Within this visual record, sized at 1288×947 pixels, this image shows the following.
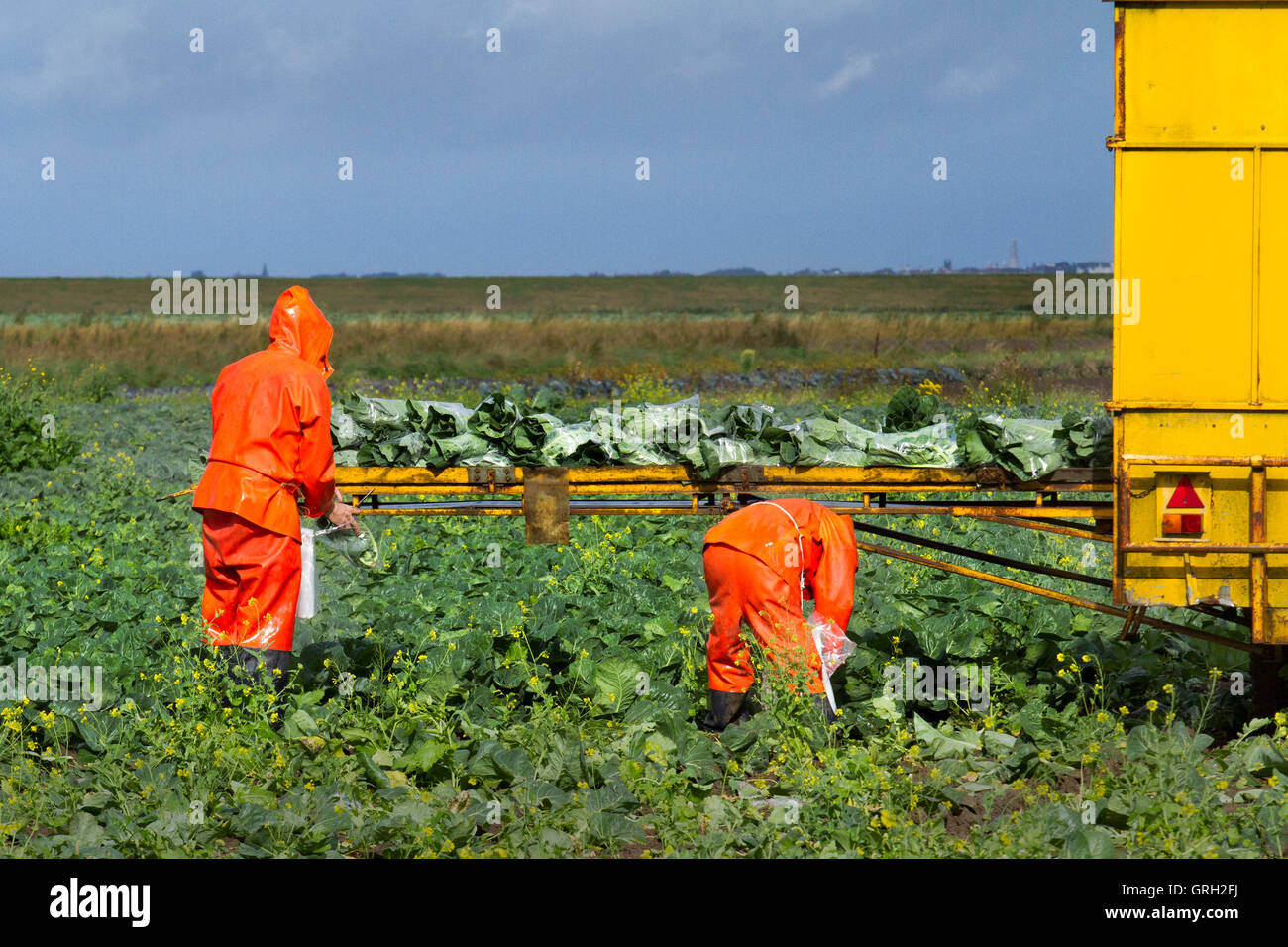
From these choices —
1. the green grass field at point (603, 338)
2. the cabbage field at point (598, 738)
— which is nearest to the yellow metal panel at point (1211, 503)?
the cabbage field at point (598, 738)

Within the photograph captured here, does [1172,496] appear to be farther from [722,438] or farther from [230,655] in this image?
[230,655]

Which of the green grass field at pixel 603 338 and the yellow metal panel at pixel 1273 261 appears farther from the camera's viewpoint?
the green grass field at pixel 603 338

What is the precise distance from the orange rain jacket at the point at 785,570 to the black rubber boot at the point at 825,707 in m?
0.08

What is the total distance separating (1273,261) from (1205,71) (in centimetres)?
75

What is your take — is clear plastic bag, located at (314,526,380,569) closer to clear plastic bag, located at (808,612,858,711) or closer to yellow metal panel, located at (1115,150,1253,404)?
clear plastic bag, located at (808,612,858,711)

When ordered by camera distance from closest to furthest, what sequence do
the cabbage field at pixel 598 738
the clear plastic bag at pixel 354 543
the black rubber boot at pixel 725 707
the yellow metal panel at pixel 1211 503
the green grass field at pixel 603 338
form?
the cabbage field at pixel 598 738, the yellow metal panel at pixel 1211 503, the black rubber boot at pixel 725 707, the clear plastic bag at pixel 354 543, the green grass field at pixel 603 338

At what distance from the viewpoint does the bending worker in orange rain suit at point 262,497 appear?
18.5ft

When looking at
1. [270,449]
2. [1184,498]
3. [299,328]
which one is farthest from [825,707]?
[299,328]

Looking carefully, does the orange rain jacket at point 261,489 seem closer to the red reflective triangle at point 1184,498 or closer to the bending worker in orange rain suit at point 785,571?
the bending worker in orange rain suit at point 785,571

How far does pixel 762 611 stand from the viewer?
5.58 m

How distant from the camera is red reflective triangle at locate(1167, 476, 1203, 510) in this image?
5.10 metres

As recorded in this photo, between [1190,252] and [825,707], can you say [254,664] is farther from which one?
[1190,252]

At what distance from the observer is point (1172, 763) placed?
15.8 ft

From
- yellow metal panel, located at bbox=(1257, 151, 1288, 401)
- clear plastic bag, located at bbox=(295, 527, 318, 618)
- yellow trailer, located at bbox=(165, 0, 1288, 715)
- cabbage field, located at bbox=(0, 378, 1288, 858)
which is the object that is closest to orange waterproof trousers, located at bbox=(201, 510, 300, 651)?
cabbage field, located at bbox=(0, 378, 1288, 858)
